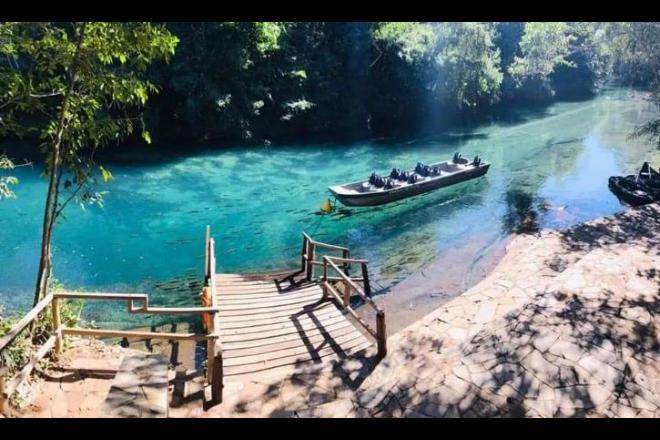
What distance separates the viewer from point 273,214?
66.2ft

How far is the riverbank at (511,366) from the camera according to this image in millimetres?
6148

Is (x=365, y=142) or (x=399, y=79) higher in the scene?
(x=399, y=79)

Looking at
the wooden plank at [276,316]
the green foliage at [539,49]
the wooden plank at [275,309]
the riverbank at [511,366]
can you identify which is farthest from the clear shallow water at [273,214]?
the green foliage at [539,49]

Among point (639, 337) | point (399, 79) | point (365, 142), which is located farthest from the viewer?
point (399, 79)

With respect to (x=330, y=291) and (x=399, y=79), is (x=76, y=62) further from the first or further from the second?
(x=399, y=79)

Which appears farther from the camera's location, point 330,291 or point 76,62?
point 330,291

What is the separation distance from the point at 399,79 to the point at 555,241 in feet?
89.9

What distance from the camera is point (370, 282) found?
13.8 m

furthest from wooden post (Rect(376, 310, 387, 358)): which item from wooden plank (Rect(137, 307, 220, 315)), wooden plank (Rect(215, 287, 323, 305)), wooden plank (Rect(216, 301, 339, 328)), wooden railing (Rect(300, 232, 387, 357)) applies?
wooden plank (Rect(215, 287, 323, 305))

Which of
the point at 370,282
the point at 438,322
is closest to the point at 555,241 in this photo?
the point at 370,282

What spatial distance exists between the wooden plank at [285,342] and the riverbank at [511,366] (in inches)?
36.8

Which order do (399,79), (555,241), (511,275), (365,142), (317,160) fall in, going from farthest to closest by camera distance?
(399,79) → (365,142) → (317,160) → (555,241) → (511,275)

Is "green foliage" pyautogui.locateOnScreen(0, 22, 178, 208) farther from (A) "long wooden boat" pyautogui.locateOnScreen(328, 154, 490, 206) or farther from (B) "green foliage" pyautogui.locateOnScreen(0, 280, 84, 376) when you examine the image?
(A) "long wooden boat" pyautogui.locateOnScreen(328, 154, 490, 206)

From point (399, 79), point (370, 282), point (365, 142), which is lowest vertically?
point (370, 282)
